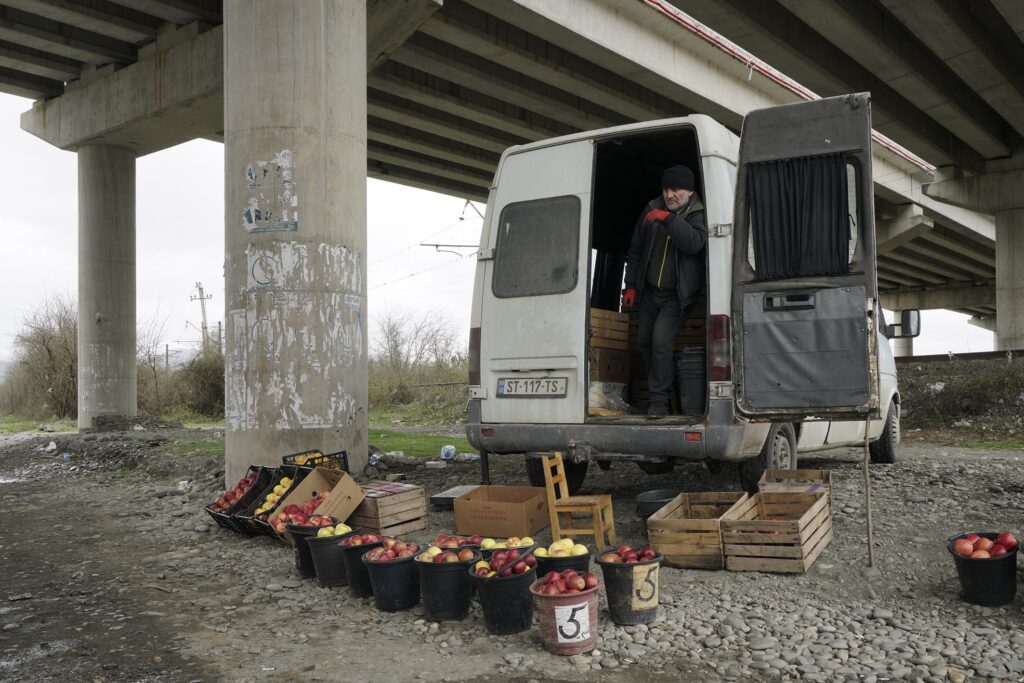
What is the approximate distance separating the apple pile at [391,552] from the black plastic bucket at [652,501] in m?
1.92

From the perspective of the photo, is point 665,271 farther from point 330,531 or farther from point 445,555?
point 330,531

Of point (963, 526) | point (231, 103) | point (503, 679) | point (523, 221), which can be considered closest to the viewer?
point (503, 679)

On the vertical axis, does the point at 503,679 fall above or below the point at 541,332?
below

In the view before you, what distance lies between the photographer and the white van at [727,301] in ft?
17.3

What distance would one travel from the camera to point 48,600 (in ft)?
16.8

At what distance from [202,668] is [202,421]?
866 inches

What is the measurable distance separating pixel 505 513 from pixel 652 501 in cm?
106

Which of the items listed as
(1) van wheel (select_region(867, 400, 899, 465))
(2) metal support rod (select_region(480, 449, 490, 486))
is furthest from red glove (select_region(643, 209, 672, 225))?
(1) van wheel (select_region(867, 400, 899, 465))

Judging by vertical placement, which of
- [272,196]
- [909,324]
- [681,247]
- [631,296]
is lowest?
[909,324]

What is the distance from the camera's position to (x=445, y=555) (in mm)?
4434

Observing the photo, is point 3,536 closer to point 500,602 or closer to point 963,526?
point 500,602

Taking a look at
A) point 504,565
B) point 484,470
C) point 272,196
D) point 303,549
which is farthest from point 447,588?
point 272,196

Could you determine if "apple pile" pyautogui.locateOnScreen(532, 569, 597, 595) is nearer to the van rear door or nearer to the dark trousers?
the van rear door

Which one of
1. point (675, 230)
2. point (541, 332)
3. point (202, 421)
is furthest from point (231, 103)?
point (202, 421)
